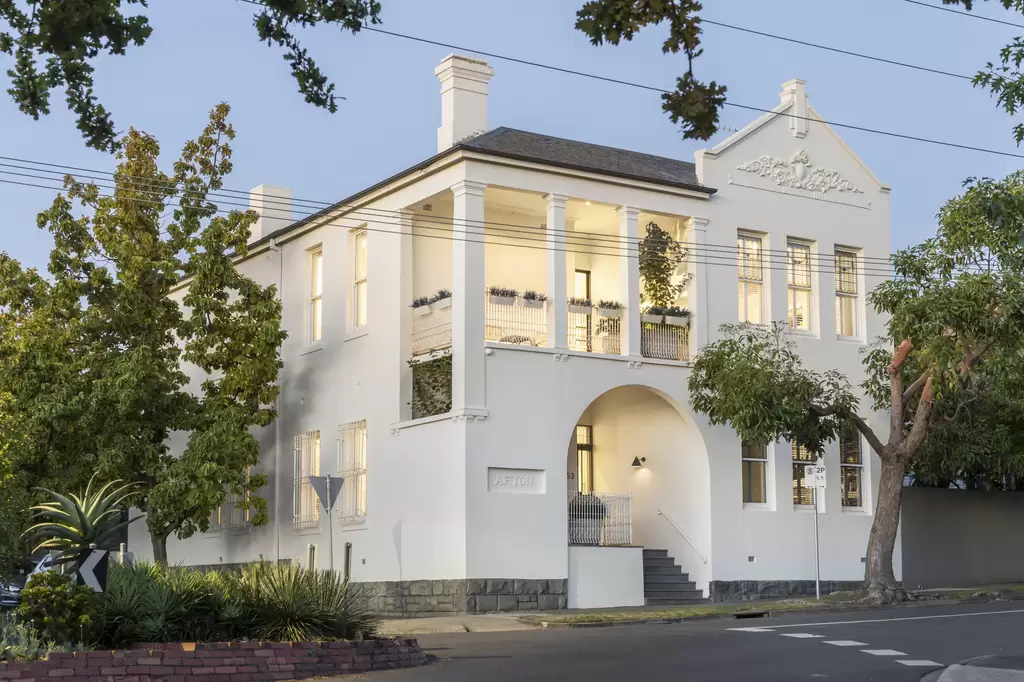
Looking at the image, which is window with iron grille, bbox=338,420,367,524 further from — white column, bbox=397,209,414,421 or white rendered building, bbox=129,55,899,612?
white column, bbox=397,209,414,421

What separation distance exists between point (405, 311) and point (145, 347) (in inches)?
203

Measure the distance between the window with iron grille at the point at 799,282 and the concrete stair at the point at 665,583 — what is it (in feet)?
19.5

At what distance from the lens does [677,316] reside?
2925cm

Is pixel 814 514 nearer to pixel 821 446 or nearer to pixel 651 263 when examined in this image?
pixel 821 446

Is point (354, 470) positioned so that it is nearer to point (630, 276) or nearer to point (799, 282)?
point (630, 276)

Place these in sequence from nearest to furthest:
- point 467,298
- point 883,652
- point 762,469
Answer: point 883,652 → point 467,298 → point 762,469

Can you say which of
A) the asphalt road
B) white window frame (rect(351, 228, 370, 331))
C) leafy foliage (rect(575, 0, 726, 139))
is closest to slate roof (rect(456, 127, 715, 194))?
white window frame (rect(351, 228, 370, 331))

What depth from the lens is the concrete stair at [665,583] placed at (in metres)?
28.3

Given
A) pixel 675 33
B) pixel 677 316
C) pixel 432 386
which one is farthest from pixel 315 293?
pixel 675 33

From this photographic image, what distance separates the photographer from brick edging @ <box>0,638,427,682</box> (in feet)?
45.6

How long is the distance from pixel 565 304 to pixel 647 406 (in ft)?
12.7

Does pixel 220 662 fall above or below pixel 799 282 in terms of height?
below

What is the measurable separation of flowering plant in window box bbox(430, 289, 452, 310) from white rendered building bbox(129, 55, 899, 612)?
43 mm

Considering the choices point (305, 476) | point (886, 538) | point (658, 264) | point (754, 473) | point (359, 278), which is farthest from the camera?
point (305, 476)
